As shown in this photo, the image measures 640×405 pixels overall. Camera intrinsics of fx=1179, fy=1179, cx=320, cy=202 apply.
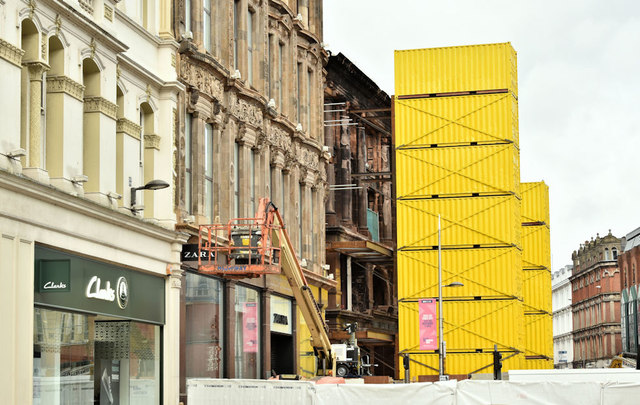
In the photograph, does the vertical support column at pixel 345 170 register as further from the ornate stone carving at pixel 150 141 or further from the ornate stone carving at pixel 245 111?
the ornate stone carving at pixel 150 141

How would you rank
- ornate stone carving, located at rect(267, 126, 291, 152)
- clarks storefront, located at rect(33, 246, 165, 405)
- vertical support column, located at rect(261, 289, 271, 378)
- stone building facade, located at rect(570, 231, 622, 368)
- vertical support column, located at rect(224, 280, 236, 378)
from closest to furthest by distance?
clarks storefront, located at rect(33, 246, 165, 405) < vertical support column, located at rect(224, 280, 236, 378) < vertical support column, located at rect(261, 289, 271, 378) < ornate stone carving, located at rect(267, 126, 291, 152) < stone building facade, located at rect(570, 231, 622, 368)

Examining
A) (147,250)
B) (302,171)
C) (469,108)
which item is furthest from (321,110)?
(147,250)

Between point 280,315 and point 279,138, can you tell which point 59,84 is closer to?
point 279,138

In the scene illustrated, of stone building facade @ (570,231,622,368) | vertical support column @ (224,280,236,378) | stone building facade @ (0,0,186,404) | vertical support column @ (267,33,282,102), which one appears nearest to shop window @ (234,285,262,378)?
vertical support column @ (224,280,236,378)

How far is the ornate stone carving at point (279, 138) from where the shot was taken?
42156mm

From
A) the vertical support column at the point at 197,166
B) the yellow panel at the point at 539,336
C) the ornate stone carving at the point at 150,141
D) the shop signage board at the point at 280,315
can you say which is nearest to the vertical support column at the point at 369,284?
the yellow panel at the point at 539,336

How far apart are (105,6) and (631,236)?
127162 millimetres

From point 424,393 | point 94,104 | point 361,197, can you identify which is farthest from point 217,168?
point 361,197

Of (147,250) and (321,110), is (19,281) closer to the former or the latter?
(147,250)

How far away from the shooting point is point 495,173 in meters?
54.5

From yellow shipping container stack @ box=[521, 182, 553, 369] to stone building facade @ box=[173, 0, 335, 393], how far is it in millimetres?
26903

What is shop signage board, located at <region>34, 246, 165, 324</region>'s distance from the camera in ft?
74.5

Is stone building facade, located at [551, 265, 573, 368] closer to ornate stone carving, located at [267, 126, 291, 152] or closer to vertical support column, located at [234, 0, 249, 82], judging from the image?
ornate stone carving, located at [267, 126, 291, 152]

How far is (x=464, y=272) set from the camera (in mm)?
54688
